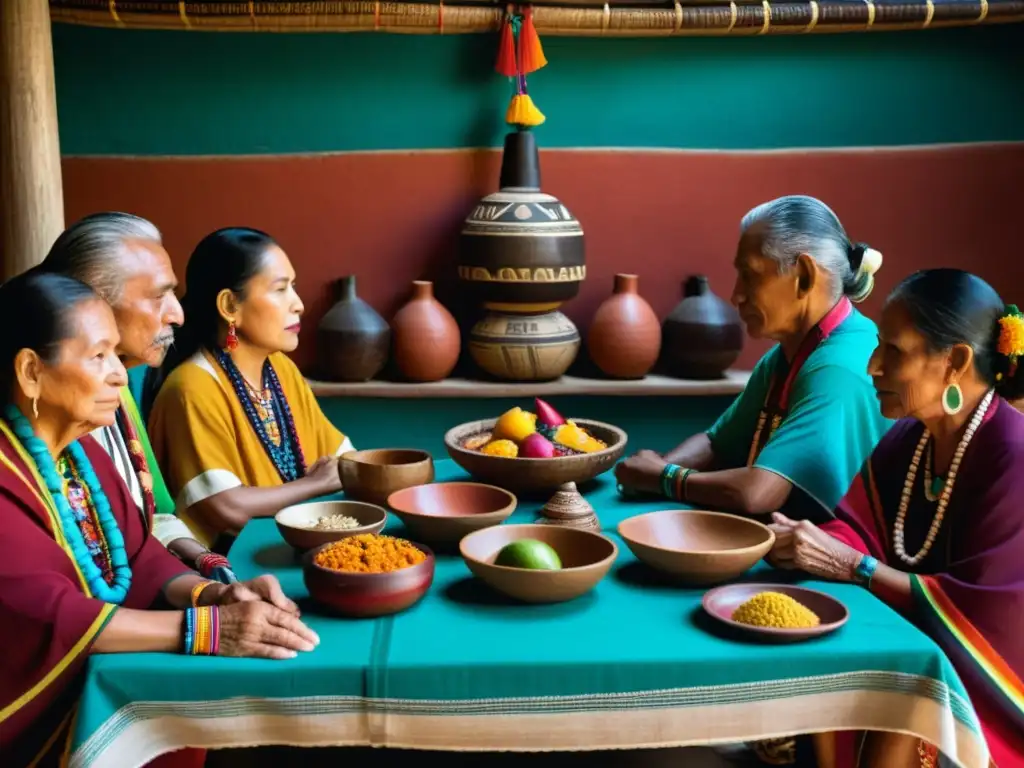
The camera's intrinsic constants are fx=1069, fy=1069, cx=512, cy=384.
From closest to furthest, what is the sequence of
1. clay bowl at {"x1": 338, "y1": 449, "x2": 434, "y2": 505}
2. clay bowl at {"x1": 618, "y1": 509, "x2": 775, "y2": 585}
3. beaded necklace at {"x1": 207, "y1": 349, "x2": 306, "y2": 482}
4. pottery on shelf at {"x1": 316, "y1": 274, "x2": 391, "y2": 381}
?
clay bowl at {"x1": 618, "y1": 509, "x2": 775, "y2": 585} < clay bowl at {"x1": 338, "y1": 449, "x2": 434, "y2": 505} < beaded necklace at {"x1": 207, "y1": 349, "x2": 306, "y2": 482} < pottery on shelf at {"x1": 316, "y1": 274, "x2": 391, "y2": 381}

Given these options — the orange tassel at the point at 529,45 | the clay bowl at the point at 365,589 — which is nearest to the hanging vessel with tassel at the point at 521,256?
the orange tassel at the point at 529,45

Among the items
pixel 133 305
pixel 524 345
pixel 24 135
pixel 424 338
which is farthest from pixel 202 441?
pixel 524 345

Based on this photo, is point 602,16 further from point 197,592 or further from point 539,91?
point 197,592

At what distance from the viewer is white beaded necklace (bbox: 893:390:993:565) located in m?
1.98

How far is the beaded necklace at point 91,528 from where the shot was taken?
6.15 ft

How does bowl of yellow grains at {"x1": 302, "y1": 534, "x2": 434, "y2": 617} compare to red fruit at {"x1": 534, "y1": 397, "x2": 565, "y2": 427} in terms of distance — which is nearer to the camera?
bowl of yellow grains at {"x1": 302, "y1": 534, "x2": 434, "y2": 617}

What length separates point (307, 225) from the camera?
4.26m

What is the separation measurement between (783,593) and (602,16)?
2859mm

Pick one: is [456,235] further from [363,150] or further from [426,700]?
[426,700]

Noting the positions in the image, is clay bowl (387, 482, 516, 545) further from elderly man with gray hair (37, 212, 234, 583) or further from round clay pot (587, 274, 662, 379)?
round clay pot (587, 274, 662, 379)

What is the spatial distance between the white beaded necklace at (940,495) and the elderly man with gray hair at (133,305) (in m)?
1.41

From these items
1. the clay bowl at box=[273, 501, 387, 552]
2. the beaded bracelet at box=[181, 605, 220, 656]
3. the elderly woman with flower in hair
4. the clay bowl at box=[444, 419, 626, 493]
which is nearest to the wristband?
the elderly woman with flower in hair

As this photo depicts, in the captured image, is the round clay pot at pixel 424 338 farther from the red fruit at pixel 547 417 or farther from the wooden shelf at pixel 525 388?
the red fruit at pixel 547 417

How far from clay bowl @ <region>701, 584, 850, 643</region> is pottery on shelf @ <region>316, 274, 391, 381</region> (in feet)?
8.25
